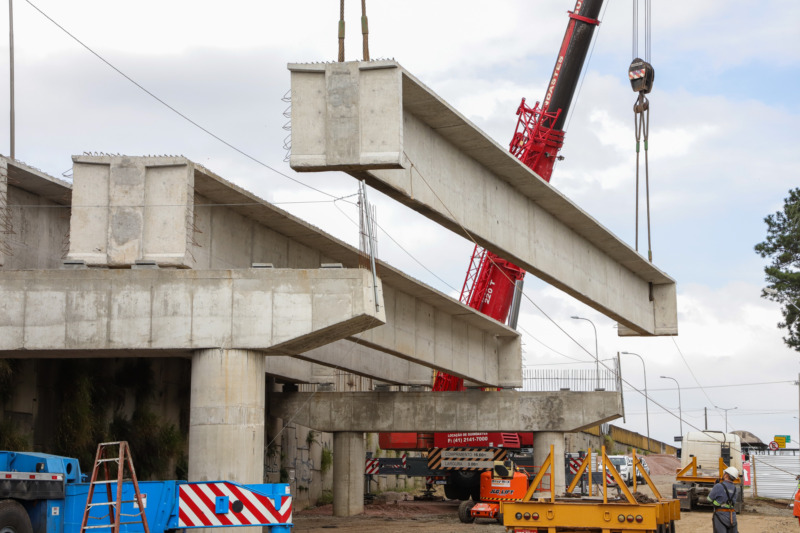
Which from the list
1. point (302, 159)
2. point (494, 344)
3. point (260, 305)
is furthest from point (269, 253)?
point (494, 344)

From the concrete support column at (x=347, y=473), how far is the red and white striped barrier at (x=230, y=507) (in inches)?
815

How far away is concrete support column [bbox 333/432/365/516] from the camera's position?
34781 mm

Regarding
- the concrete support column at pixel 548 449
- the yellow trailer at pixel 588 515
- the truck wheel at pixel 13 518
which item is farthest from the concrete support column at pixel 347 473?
the truck wheel at pixel 13 518

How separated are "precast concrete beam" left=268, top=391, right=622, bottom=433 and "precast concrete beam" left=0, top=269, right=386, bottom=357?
49.7ft

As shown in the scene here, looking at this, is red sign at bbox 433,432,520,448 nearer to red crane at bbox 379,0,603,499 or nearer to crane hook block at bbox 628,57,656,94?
red crane at bbox 379,0,603,499

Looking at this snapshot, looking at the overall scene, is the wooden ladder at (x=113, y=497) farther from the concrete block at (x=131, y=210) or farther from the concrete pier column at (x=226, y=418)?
the concrete block at (x=131, y=210)

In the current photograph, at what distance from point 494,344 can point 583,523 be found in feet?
58.9

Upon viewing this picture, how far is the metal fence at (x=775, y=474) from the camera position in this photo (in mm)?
44281

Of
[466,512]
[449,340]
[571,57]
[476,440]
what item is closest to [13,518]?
[466,512]

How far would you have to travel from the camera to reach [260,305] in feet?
61.3

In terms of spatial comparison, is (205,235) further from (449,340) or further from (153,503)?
(449,340)

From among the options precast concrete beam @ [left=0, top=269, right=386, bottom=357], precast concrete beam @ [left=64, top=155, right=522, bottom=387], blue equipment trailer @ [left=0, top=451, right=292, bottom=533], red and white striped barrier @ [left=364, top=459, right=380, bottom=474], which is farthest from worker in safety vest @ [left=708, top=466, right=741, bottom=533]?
red and white striped barrier @ [left=364, top=459, right=380, bottom=474]

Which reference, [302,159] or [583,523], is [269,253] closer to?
[302,159]

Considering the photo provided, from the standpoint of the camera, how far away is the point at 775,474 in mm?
44625
